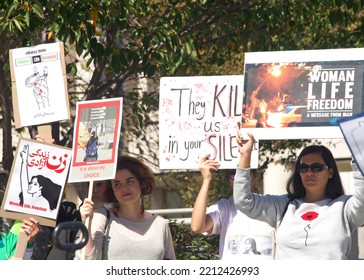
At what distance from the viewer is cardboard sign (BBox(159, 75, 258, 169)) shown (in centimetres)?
812

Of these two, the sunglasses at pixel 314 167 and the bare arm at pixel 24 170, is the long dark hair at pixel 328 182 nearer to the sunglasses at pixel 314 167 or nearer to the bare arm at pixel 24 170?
the sunglasses at pixel 314 167

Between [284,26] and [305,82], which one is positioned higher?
[284,26]

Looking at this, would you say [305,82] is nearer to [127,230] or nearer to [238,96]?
[238,96]

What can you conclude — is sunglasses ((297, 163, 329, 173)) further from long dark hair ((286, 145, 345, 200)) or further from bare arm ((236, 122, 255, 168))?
bare arm ((236, 122, 255, 168))

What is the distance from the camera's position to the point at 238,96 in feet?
26.6

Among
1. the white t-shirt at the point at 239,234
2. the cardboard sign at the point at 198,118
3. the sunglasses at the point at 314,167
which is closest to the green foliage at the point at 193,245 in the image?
the cardboard sign at the point at 198,118

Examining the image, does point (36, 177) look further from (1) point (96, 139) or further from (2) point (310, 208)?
(2) point (310, 208)

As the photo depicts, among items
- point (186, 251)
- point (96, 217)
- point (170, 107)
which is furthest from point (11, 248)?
point (186, 251)

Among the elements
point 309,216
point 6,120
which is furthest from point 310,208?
point 6,120

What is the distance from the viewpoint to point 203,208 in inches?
298

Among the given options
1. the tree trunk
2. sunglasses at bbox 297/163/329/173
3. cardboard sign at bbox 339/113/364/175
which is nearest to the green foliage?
the tree trunk

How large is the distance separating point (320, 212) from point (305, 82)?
89 centimetres

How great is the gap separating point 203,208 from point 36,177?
3.61 feet

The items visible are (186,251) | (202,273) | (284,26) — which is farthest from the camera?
(284,26)
